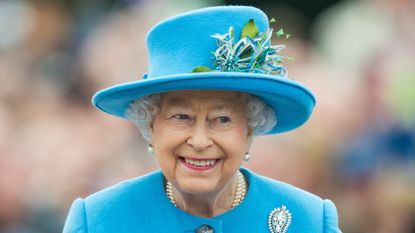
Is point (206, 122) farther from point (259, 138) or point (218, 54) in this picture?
point (259, 138)

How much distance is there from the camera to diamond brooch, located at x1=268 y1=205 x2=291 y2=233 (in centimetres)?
535

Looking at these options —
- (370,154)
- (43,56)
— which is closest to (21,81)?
(43,56)

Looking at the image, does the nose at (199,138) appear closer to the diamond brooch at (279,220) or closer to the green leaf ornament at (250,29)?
the green leaf ornament at (250,29)

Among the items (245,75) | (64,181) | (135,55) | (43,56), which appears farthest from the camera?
(43,56)

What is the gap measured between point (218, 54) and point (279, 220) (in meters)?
0.78

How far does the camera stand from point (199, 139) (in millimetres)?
5008

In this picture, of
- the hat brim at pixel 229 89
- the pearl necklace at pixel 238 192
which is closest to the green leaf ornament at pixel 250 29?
the hat brim at pixel 229 89

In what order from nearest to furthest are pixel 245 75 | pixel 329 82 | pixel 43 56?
1. pixel 245 75
2. pixel 329 82
3. pixel 43 56

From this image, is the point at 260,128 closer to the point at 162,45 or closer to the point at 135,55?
the point at 162,45

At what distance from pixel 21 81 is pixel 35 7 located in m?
1.03

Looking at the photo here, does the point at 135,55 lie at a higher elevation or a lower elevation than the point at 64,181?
higher

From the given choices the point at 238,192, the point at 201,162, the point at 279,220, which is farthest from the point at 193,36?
the point at 279,220

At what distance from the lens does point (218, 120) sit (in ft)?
16.7

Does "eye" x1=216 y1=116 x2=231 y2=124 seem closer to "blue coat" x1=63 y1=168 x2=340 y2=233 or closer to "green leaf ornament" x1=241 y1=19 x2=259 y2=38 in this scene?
"green leaf ornament" x1=241 y1=19 x2=259 y2=38
